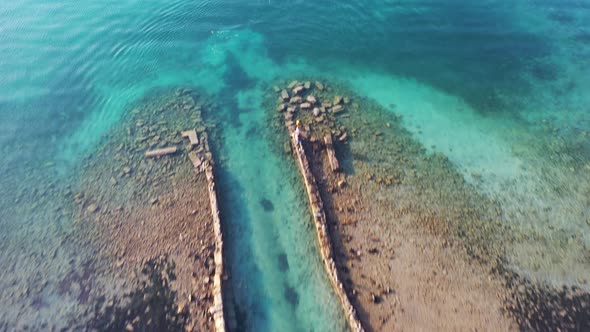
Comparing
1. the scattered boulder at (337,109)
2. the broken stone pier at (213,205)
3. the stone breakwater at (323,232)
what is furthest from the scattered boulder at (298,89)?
the broken stone pier at (213,205)

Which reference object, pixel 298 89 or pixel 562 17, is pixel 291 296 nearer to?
pixel 298 89

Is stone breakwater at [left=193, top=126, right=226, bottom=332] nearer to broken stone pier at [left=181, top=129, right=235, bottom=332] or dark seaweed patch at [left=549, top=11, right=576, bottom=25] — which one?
broken stone pier at [left=181, top=129, right=235, bottom=332]

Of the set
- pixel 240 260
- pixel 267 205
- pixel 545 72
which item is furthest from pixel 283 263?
pixel 545 72

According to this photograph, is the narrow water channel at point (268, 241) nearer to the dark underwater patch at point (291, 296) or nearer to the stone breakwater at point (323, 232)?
the dark underwater patch at point (291, 296)

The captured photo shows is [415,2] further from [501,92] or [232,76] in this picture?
[232,76]

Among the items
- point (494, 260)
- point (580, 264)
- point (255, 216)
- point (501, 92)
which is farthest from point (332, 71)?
point (580, 264)

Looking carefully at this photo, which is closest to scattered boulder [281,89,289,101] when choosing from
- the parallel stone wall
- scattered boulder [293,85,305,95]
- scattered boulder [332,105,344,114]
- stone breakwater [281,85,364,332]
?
scattered boulder [293,85,305,95]
